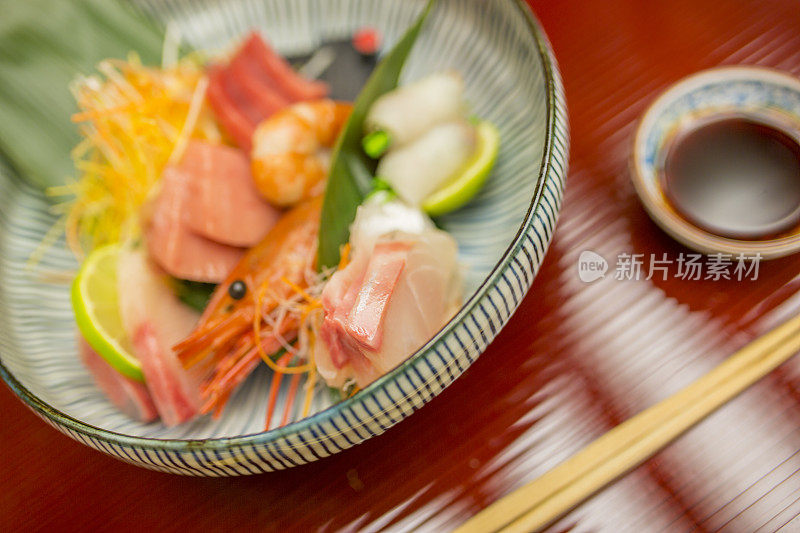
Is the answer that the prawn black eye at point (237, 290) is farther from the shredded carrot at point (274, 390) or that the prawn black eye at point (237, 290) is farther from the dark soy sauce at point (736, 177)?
the dark soy sauce at point (736, 177)

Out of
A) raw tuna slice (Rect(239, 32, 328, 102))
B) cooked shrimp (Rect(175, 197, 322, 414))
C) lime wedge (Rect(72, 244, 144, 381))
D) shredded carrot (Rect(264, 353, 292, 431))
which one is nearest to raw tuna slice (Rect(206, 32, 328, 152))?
raw tuna slice (Rect(239, 32, 328, 102))

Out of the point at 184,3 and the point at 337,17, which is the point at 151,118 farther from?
the point at 337,17

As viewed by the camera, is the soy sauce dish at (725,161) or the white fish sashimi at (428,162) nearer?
the soy sauce dish at (725,161)

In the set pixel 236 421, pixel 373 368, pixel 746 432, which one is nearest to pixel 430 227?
pixel 373 368

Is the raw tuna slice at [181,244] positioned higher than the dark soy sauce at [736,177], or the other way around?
the raw tuna slice at [181,244]

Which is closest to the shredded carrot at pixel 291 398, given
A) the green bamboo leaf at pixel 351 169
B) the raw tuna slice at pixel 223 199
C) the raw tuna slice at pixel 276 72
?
the green bamboo leaf at pixel 351 169

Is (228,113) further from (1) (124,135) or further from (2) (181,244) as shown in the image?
(2) (181,244)

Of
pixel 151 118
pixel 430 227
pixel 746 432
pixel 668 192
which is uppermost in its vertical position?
pixel 151 118

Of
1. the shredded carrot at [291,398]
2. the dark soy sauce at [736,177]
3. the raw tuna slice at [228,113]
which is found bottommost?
the dark soy sauce at [736,177]
